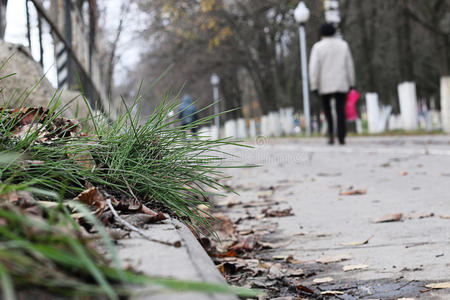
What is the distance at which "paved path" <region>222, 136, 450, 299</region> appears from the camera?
8.57 ft

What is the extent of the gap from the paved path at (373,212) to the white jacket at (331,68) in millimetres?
2961

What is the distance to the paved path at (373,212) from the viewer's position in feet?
8.57

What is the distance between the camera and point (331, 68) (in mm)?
11125

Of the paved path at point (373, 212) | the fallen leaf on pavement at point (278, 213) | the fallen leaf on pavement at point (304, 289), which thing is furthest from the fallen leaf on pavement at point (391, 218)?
the fallen leaf on pavement at point (304, 289)

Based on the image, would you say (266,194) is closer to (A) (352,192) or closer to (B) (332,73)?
(A) (352,192)

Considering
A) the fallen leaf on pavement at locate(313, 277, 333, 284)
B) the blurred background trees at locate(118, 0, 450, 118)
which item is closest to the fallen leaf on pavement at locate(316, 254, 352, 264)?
the fallen leaf on pavement at locate(313, 277, 333, 284)

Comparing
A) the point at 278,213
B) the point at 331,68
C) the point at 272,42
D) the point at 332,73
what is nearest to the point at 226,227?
the point at 278,213

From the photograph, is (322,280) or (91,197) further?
(322,280)

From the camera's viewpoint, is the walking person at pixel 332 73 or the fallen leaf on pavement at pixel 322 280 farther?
the walking person at pixel 332 73

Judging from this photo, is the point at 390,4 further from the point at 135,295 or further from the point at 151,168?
the point at 135,295

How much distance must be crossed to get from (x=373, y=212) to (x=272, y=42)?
29.5 m

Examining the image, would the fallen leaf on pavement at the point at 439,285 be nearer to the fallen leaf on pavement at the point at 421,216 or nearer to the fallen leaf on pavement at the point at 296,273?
the fallen leaf on pavement at the point at 296,273

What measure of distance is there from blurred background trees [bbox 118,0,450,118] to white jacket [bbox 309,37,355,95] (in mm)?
8059

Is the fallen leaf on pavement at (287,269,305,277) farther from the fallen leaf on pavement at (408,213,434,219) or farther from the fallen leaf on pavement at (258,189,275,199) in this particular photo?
the fallen leaf on pavement at (258,189,275,199)
